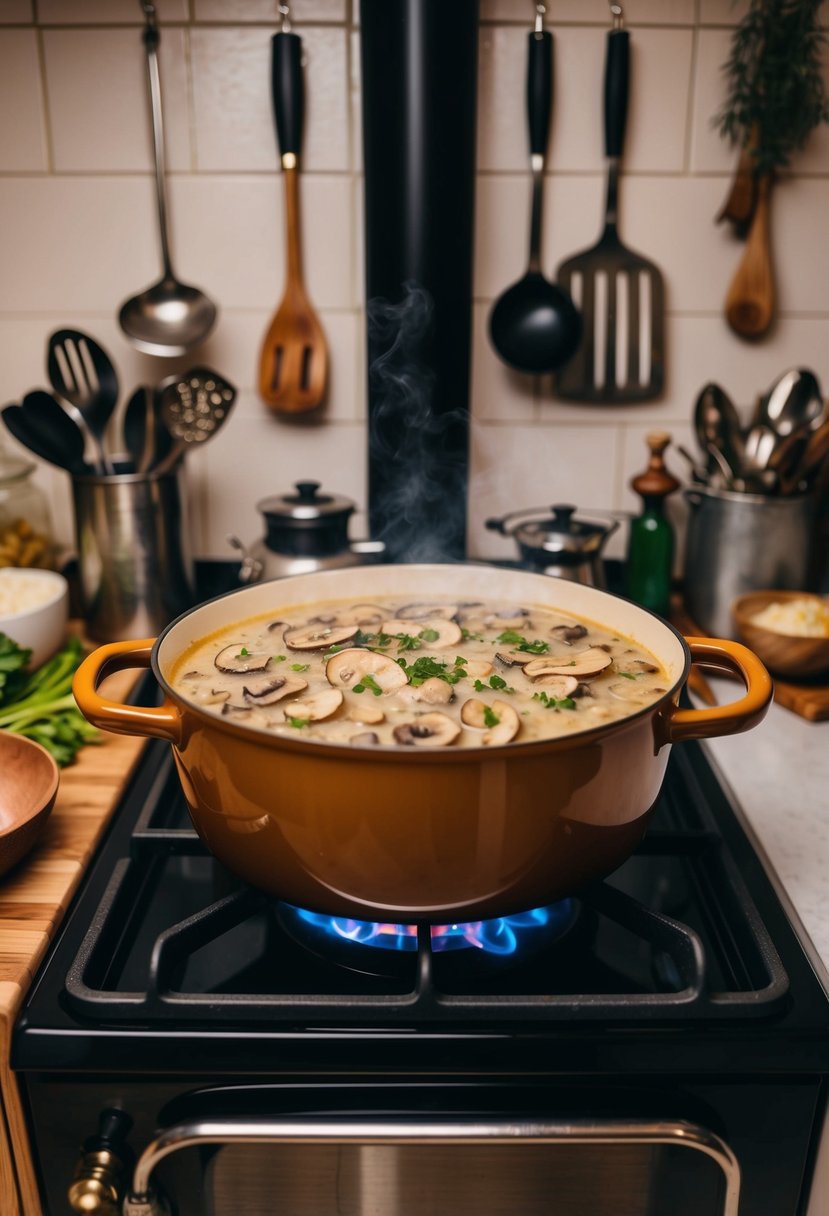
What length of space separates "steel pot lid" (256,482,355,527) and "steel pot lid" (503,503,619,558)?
0.86 ft

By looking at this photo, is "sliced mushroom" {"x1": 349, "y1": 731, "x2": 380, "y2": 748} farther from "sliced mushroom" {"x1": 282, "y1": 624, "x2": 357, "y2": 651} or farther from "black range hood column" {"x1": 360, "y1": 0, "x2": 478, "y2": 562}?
"black range hood column" {"x1": 360, "y1": 0, "x2": 478, "y2": 562}

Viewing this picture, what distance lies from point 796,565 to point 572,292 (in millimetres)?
558

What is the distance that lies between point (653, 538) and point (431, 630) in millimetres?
628

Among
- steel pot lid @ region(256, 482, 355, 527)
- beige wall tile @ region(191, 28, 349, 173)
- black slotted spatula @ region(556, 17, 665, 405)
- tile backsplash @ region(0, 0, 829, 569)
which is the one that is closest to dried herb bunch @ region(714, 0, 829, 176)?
tile backsplash @ region(0, 0, 829, 569)

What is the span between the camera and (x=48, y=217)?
62.3 inches

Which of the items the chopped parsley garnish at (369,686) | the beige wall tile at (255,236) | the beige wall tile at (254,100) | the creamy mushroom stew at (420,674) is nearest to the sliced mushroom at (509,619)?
the creamy mushroom stew at (420,674)

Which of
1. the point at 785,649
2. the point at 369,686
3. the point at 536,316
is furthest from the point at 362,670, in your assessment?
the point at 536,316

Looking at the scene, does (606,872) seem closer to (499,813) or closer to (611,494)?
(499,813)

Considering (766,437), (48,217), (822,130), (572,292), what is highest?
(822,130)

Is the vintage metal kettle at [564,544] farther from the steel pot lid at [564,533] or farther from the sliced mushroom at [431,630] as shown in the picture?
the sliced mushroom at [431,630]

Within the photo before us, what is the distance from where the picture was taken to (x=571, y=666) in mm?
959

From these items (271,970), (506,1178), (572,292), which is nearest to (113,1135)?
(271,970)

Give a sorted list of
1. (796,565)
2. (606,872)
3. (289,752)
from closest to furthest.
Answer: (289,752), (606,872), (796,565)

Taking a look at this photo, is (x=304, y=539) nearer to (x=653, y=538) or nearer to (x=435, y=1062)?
(x=653, y=538)
